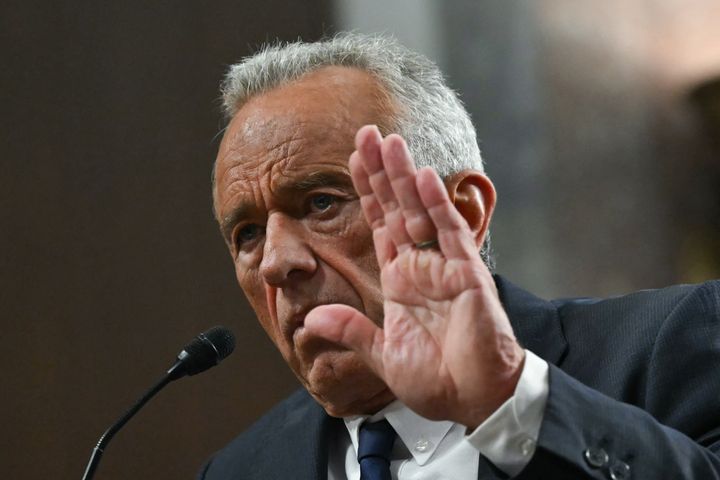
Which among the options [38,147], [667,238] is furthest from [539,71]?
[38,147]

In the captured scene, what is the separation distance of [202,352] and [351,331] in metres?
0.61

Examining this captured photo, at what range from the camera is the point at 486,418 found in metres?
1.43

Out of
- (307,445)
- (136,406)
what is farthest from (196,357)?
(307,445)

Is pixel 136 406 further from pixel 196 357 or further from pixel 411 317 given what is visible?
pixel 411 317

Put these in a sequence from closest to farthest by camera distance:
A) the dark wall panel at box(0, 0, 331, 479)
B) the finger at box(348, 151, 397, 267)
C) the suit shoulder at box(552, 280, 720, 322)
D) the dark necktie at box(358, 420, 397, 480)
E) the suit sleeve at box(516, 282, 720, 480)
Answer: the suit sleeve at box(516, 282, 720, 480), the finger at box(348, 151, 397, 267), the suit shoulder at box(552, 280, 720, 322), the dark necktie at box(358, 420, 397, 480), the dark wall panel at box(0, 0, 331, 479)

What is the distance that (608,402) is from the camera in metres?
1.49

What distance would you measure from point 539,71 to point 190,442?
67.3 inches

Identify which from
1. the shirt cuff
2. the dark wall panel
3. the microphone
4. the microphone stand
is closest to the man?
the shirt cuff

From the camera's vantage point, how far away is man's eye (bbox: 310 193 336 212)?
2.06m

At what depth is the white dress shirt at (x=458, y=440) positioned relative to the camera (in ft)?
4.66

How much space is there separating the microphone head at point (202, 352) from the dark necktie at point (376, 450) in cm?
34

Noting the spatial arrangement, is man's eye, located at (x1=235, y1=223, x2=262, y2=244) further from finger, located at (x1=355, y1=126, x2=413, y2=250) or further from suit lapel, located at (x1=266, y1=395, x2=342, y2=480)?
finger, located at (x1=355, y1=126, x2=413, y2=250)

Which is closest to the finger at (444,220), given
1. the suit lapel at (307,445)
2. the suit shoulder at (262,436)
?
the suit lapel at (307,445)

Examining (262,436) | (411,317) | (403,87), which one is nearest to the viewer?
(411,317)
